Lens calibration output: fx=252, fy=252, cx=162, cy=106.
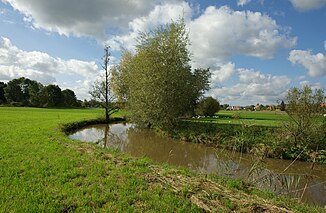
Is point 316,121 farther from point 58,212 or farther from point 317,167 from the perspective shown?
point 58,212

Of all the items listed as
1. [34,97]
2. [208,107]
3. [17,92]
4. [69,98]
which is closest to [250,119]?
[208,107]

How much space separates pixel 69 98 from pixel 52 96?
25.4 feet

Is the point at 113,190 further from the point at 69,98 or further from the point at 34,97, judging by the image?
the point at 69,98

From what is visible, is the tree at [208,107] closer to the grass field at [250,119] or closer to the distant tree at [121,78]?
the grass field at [250,119]

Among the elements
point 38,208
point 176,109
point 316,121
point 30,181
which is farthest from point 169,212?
point 176,109

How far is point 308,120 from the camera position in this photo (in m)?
15.0

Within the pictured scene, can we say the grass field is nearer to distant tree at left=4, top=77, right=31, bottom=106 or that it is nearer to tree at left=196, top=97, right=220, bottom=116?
tree at left=196, top=97, right=220, bottom=116

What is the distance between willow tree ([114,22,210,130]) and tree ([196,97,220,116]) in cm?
2197

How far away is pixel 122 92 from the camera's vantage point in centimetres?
3494

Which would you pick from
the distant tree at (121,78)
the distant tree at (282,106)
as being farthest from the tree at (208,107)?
the distant tree at (282,106)

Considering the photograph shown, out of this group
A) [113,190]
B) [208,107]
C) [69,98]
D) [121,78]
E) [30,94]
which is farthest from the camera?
[69,98]

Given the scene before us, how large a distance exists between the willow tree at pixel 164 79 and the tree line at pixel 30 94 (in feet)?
209

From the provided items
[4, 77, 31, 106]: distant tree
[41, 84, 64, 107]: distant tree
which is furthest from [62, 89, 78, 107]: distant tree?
[4, 77, 31, 106]: distant tree

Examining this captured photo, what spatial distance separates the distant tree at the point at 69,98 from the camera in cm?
8750
